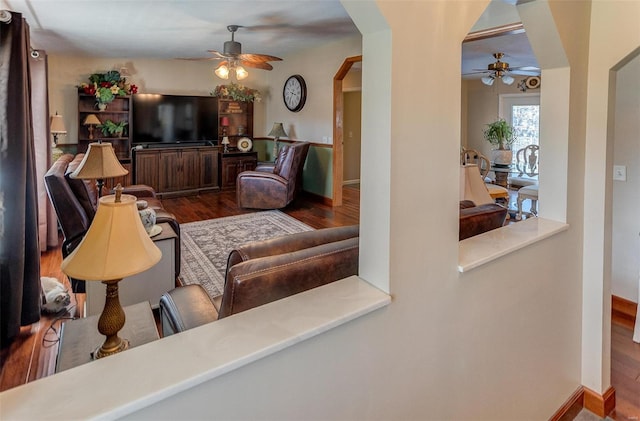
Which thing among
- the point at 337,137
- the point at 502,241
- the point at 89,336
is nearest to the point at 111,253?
the point at 89,336

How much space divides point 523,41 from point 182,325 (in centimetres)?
500

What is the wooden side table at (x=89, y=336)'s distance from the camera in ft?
4.83

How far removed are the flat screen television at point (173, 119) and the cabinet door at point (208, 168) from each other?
1.21 feet

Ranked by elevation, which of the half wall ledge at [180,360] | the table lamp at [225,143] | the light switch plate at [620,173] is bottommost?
the half wall ledge at [180,360]

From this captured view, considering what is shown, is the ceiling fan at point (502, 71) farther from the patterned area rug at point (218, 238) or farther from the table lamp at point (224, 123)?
the table lamp at point (224, 123)

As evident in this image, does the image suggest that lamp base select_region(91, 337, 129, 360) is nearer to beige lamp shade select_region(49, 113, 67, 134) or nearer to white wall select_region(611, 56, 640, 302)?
white wall select_region(611, 56, 640, 302)

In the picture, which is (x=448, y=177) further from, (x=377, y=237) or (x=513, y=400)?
(x=513, y=400)

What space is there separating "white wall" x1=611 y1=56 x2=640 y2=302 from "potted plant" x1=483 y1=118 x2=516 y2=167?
4559 mm

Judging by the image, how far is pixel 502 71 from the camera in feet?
17.9

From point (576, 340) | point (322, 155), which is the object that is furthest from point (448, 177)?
point (322, 155)

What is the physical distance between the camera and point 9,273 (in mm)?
2414

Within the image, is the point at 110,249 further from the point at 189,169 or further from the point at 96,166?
the point at 189,169

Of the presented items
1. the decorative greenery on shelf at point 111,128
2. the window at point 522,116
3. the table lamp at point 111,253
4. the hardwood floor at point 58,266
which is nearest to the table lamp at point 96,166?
the hardwood floor at point 58,266

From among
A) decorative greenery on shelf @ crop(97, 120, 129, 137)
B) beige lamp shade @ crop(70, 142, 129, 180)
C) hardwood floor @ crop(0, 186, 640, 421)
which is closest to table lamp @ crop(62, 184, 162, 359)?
hardwood floor @ crop(0, 186, 640, 421)
